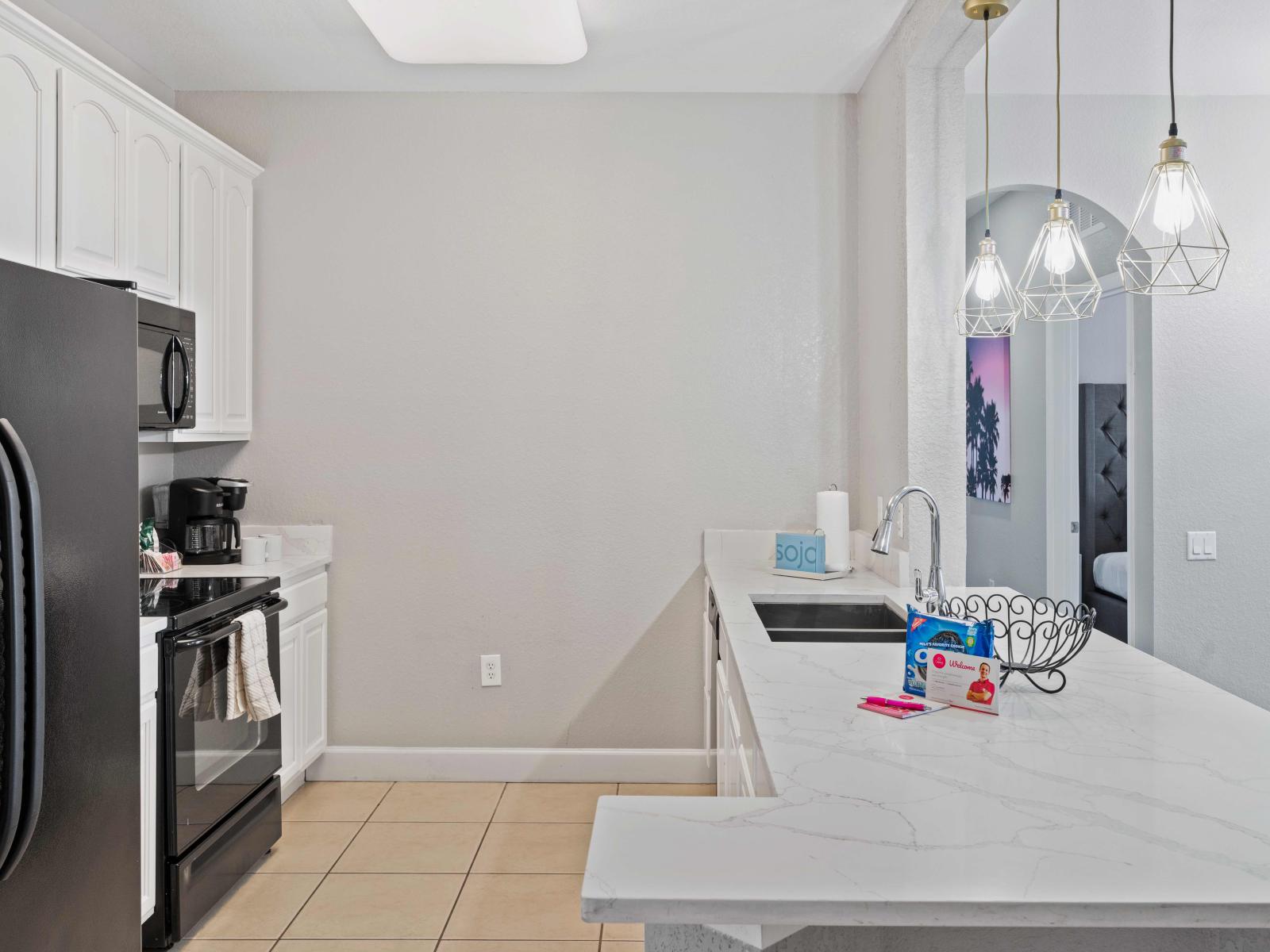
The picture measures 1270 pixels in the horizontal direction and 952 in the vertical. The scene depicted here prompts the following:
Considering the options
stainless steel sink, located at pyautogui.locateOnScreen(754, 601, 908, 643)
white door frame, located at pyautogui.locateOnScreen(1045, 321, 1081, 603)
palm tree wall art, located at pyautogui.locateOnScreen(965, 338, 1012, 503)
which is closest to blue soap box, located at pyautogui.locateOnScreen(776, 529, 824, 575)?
stainless steel sink, located at pyautogui.locateOnScreen(754, 601, 908, 643)

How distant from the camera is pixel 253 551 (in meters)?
3.02

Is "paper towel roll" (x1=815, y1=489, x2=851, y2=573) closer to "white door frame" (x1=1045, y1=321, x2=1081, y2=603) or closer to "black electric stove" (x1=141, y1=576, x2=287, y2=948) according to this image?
"black electric stove" (x1=141, y1=576, x2=287, y2=948)

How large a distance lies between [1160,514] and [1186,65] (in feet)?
5.15

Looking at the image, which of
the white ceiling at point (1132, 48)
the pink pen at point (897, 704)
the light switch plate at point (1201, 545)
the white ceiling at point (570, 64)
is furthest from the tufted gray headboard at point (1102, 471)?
the pink pen at point (897, 704)

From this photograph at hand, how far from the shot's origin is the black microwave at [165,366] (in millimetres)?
2623

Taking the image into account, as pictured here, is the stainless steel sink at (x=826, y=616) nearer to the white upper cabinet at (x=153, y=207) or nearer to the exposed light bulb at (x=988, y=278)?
the exposed light bulb at (x=988, y=278)

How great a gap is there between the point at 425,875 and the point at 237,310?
6.76 feet

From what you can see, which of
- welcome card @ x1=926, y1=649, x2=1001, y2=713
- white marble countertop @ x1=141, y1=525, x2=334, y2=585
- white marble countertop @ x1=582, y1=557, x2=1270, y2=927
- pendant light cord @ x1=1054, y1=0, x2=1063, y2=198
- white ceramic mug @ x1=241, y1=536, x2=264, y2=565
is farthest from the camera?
white ceramic mug @ x1=241, y1=536, x2=264, y2=565

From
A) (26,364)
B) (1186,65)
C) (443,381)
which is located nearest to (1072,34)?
(1186,65)

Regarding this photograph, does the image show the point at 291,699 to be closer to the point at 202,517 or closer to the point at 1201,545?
the point at 202,517

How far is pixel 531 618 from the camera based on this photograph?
11.6 feet

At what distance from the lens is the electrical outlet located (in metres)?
3.52

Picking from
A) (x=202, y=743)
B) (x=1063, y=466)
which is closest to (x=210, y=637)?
(x=202, y=743)

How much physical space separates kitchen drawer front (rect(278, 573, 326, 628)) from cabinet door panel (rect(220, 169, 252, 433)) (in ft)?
2.04
